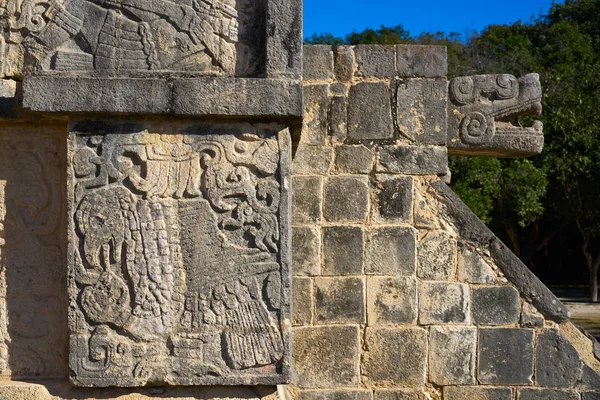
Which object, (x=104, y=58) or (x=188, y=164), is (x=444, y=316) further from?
(x=104, y=58)

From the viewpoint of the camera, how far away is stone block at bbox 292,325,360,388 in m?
4.73

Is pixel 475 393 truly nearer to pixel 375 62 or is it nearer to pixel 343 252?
pixel 343 252

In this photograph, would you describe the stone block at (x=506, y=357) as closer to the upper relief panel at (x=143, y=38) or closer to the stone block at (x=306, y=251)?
the stone block at (x=306, y=251)

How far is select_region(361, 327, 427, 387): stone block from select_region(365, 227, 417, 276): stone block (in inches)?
14.4

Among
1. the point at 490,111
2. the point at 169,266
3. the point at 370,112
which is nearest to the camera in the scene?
the point at 169,266

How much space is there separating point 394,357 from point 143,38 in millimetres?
2440

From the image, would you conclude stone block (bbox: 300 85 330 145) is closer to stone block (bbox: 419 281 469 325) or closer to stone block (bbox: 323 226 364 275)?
stone block (bbox: 323 226 364 275)

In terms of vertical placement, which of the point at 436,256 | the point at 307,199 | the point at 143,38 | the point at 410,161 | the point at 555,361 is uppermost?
the point at 143,38

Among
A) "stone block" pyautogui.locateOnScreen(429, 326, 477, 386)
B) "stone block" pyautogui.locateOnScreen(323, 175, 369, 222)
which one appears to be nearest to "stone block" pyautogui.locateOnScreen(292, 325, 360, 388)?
"stone block" pyautogui.locateOnScreen(429, 326, 477, 386)

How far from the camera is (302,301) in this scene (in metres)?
4.73

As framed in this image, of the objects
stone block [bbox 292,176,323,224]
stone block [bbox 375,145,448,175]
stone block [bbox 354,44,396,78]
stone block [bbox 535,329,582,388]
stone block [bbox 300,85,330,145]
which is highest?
stone block [bbox 354,44,396,78]

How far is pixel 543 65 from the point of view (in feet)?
65.0

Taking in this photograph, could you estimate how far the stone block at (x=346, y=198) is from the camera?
4.78 meters

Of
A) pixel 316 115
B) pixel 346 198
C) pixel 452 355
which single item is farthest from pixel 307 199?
pixel 452 355
